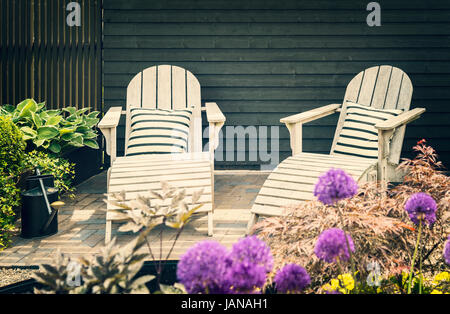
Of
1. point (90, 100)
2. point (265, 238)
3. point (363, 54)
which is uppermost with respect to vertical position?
point (363, 54)

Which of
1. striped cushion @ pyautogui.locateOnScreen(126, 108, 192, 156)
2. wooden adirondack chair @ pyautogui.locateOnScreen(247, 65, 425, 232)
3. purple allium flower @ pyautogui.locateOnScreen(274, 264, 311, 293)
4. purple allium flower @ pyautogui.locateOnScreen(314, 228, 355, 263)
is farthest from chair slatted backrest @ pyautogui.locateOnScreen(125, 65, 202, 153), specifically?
purple allium flower @ pyautogui.locateOnScreen(274, 264, 311, 293)

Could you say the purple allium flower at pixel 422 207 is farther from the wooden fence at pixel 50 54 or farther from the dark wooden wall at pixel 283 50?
the wooden fence at pixel 50 54

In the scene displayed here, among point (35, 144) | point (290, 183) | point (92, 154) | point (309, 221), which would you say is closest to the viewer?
point (309, 221)

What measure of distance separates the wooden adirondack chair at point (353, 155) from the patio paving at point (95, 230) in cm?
40

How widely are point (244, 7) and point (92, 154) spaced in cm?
220

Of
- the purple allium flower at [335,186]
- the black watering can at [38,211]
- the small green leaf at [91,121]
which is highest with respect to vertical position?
the small green leaf at [91,121]

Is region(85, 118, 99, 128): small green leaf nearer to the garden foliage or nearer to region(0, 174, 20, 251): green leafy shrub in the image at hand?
region(0, 174, 20, 251): green leafy shrub

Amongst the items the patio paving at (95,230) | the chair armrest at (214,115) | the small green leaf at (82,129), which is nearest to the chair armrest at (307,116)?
the chair armrest at (214,115)

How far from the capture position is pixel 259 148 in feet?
18.3

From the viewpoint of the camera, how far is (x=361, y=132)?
4.14 meters

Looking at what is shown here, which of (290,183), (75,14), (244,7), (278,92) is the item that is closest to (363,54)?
(278,92)

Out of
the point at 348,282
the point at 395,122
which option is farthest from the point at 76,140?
the point at 348,282

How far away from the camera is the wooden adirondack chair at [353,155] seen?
3.23 m

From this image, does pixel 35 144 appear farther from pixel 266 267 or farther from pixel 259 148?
pixel 266 267
